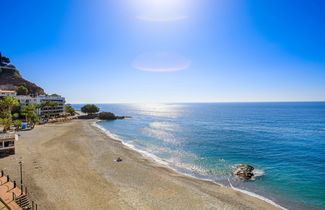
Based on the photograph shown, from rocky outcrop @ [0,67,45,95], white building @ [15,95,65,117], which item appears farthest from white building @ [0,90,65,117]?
rocky outcrop @ [0,67,45,95]

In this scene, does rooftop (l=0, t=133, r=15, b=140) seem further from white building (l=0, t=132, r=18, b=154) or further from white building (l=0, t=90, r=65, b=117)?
white building (l=0, t=90, r=65, b=117)

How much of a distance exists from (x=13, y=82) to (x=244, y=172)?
153105mm

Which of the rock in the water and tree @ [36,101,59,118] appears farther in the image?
tree @ [36,101,59,118]

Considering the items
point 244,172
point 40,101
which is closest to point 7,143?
point 244,172

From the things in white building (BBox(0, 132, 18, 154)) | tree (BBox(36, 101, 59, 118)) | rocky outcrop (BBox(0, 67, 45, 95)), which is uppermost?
rocky outcrop (BBox(0, 67, 45, 95))

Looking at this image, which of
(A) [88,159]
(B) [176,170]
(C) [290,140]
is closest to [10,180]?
(A) [88,159]

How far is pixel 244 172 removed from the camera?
92.0 ft

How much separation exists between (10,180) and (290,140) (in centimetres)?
6638

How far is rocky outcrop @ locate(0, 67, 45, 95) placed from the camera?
112225 mm

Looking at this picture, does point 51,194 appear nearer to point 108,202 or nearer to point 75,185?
point 75,185

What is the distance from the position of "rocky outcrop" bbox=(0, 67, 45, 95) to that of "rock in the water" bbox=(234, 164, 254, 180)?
133 metres

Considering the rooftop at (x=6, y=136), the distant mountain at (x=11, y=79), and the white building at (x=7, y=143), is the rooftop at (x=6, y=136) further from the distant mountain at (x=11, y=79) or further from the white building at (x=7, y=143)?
the distant mountain at (x=11, y=79)

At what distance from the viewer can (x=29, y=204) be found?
17.0 m

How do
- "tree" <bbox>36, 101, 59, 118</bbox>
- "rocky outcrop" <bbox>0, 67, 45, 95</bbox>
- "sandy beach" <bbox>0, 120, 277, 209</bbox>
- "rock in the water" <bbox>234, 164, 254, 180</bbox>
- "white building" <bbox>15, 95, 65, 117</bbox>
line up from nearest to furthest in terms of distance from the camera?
"sandy beach" <bbox>0, 120, 277, 209</bbox> < "rock in the water" <bbox>234, 164, 254, 180</bbox> < "white building" <bbox>15, 95, 65, 117</bbox> < "tree" <bbox>36, 101, 59, 118</bbox> < "rocky outcrop" <bbox>0, 67, 45, 95</bbox>
